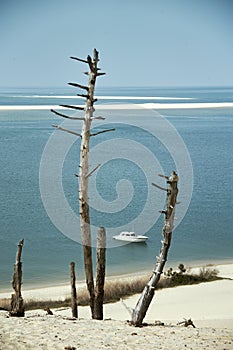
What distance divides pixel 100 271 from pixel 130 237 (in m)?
9.90

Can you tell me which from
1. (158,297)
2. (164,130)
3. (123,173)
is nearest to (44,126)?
(164,130)

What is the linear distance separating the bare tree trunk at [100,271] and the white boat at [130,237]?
9416 millimetres

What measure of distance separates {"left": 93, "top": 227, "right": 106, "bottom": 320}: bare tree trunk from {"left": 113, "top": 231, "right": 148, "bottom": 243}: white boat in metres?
9.42

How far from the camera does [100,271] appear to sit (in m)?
8.55

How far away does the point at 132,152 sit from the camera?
1366 inches

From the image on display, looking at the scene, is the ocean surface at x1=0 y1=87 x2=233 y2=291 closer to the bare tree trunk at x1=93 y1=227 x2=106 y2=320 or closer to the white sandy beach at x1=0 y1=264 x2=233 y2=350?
the bare tree trunk at x1=93 y1=227 x2=106 y2=320

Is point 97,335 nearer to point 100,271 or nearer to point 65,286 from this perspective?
point 100,271

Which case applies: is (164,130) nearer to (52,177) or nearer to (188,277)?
(52,177)

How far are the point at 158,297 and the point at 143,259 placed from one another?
4.19 m

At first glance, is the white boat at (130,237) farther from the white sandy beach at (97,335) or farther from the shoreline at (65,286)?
the white sandy beach at (97,335)

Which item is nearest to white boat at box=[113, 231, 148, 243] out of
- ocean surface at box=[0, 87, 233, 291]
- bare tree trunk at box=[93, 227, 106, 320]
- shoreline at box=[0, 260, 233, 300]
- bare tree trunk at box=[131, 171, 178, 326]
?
ocean surface at box=[0, 87, 233, 291]

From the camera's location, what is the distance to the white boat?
18.4 meters

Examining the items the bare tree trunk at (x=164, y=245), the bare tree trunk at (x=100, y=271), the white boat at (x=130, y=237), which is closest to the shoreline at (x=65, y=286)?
the white boat at (x=130, y=237)

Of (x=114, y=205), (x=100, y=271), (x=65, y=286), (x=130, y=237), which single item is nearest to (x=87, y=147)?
(x=100, y=271)
